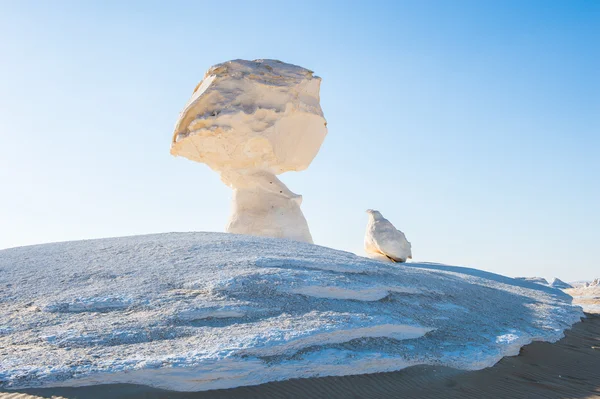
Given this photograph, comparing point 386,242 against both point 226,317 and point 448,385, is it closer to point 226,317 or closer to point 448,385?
point 448,385

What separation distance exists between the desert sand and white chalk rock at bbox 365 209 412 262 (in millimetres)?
6312

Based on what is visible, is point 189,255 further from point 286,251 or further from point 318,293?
point 318,293

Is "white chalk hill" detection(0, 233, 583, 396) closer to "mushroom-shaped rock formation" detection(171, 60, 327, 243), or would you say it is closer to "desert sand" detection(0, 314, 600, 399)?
"desert sand" detection(0, 314, 600, 399)

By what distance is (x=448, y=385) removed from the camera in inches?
212

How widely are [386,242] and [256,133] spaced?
4.38m

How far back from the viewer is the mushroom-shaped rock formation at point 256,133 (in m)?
12.9

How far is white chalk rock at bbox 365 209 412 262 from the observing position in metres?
13.8

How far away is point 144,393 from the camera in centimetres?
439

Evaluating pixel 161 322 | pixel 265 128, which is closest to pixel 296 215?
pixel 265 128

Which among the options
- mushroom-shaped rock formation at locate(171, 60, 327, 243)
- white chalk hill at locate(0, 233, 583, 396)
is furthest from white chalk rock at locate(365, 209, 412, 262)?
white chalk hill at locate(0, 233, 583, 396)

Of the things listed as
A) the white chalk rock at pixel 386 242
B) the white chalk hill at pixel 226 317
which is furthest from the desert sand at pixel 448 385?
the white chalk rock at pixel 386 242

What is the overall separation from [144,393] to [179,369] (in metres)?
0.33

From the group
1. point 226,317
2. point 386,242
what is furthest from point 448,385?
point 386,242

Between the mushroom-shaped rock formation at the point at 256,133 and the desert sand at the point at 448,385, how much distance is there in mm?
7170
